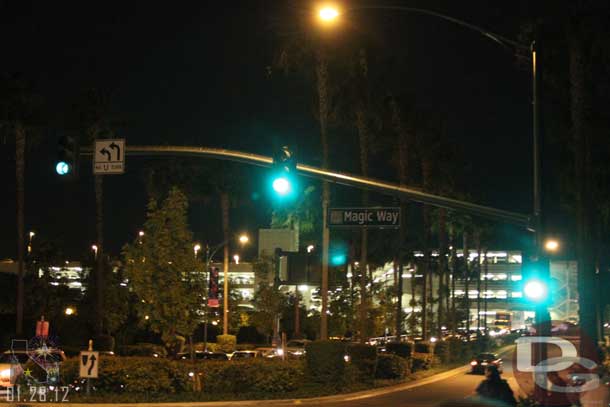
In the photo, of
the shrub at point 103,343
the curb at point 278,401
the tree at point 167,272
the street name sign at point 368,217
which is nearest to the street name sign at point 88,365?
the curb at point 278,401

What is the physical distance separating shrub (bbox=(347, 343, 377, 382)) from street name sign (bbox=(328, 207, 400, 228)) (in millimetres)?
12677

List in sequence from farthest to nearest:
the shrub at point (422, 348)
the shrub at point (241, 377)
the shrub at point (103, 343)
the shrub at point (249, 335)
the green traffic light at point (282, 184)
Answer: the shrub at point (249, 335) < the shrub at point (103, 343) < the shrub at point (422, 348) < the shrub at point (241, 377) < the green traffic light at point (282, 184)

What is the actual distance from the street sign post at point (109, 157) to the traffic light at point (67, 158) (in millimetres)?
828

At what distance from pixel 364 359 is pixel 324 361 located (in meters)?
4.33

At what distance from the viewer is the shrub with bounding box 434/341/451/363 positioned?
4959 cm

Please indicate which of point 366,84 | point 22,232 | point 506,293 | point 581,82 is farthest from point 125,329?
point 506,293

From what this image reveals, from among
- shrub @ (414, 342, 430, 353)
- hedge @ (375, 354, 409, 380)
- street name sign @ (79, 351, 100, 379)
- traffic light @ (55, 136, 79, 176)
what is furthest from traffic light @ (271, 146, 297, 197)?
shrub @ (414, 342, 430, 353)

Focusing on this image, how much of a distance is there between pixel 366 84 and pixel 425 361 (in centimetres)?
1446

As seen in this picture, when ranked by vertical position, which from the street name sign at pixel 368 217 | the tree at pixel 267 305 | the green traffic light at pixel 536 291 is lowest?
the tree at pixel 267 305

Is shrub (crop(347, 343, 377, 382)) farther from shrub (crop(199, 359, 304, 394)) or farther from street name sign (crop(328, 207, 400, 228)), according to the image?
street name sign (crop(328, 207, 400, 228))

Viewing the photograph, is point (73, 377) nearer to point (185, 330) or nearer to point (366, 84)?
point (185, 330)

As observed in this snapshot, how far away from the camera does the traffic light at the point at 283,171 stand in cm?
1883

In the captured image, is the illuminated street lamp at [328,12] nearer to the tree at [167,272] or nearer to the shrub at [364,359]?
the tree at [167,272]
